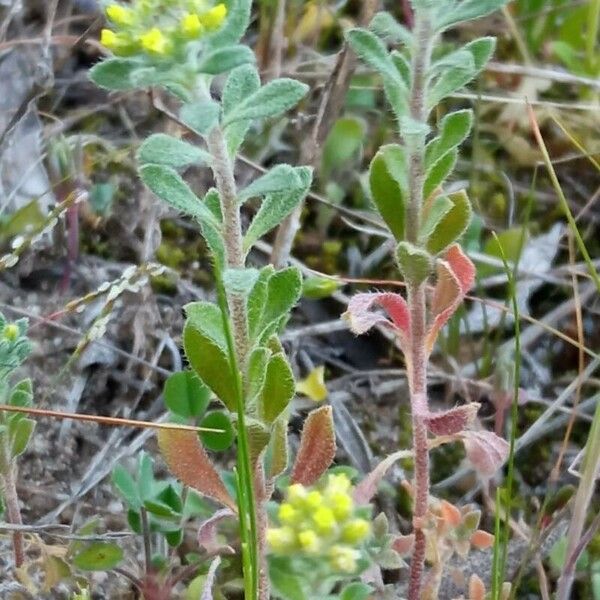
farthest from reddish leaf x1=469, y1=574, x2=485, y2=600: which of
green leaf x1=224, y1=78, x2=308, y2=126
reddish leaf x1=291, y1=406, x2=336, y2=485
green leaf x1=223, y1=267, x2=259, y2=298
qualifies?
green leaf x1=224, y1=78, x2=308, y2=126

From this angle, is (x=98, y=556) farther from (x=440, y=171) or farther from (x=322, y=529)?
(x=440, y=171)

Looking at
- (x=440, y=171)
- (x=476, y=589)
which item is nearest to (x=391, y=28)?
(x=440, y=171)

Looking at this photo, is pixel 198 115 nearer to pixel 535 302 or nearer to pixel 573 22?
pixel 535 302

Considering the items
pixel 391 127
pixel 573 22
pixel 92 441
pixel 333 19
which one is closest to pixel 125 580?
pixel 92 441

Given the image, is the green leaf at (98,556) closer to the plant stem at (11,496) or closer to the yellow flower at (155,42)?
the plant stem at (11,496)

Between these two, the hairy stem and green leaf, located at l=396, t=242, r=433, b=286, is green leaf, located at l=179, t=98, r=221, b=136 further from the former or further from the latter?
green leaf, located at l=396, t=242, r=433, b=286
